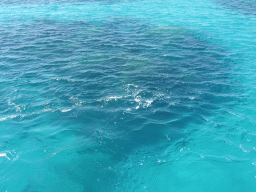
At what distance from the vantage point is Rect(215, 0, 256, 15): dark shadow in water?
6092 cm

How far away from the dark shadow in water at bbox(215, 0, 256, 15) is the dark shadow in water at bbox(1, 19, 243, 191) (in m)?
31.4

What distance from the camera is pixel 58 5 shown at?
2852 inches

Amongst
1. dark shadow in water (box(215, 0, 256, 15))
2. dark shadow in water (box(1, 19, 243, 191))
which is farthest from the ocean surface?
dark shadow in water (box(215, 0, 256, 15))

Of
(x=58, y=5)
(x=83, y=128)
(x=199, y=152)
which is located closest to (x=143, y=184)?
(x=199, y=152)

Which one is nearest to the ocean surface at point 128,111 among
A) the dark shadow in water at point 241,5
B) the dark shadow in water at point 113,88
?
the dark shadow in water at point 113,88

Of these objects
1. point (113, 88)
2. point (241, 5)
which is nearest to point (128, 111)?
point (113, 88)

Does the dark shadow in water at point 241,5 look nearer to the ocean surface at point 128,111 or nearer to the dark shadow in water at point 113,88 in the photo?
the ocean surface at point 128,111

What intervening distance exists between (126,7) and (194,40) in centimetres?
3684

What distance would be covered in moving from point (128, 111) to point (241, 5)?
69218mm

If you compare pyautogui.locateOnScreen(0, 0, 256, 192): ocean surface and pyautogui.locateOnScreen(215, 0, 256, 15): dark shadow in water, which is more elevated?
pyautogui.locateOnScreen(215, 0, 256, 15): dark shadow in water

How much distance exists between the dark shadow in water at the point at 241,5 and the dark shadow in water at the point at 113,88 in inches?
1236

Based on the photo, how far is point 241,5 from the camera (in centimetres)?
6775

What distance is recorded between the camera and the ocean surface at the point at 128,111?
16.2m

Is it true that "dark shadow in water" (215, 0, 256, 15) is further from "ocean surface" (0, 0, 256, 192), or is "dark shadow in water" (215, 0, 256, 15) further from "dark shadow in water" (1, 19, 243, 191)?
"dark shadow in water" (1, 19, 243, 191)
